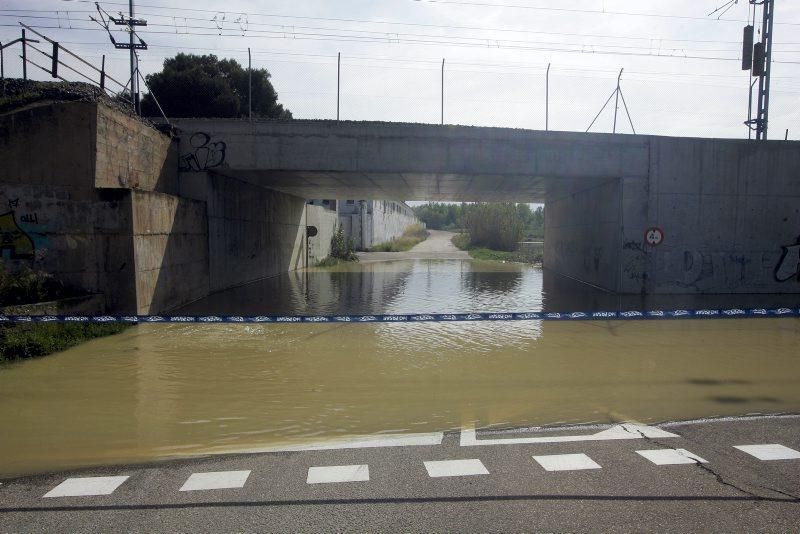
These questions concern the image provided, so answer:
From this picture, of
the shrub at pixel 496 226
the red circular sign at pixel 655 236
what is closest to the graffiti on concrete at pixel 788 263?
the red circular sign at pixel 655 236

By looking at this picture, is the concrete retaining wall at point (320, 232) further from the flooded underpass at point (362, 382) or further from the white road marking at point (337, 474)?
the white road marking at point (337, 474)

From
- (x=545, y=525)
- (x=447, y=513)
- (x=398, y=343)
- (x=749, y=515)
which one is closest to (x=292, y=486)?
(x=447, y=513)

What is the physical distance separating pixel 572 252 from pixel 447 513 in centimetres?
2092

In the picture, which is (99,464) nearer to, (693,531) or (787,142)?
(693,531)

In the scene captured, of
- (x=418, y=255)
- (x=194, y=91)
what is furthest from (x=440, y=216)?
(x=194, y=91)

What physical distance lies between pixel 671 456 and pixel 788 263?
51.7 ft

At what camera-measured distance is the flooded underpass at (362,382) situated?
234 inches

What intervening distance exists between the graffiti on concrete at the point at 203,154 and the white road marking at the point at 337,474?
13410 millimetres

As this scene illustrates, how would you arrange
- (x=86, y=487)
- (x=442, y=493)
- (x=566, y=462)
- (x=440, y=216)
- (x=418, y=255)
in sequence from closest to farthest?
(x=442, y=493) → (x=86, y=487) → (x=566, y=462) → (x=418, y=255) → (x=440, y=216)

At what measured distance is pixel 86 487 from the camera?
14.6 feet

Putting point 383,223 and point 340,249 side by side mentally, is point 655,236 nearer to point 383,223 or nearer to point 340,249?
point 340,249

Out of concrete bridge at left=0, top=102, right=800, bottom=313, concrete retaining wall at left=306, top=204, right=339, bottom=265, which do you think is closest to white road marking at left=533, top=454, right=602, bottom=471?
concrete bridge at left=0, top=102, right=800, bottom=313

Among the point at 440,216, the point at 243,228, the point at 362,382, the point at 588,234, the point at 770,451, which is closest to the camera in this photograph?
the point at 770,451

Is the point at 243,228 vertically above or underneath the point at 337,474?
above
